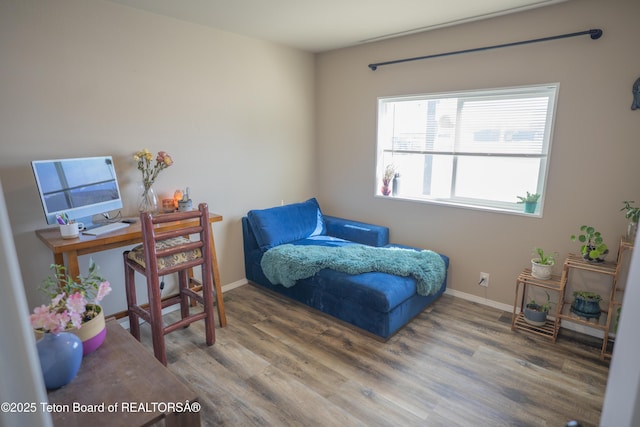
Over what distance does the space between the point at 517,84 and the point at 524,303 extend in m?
1.75

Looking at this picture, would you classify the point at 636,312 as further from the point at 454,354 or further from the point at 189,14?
the point at 189,14

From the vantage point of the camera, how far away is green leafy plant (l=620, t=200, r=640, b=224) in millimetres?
2156

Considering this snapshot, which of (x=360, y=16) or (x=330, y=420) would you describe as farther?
(x=360, y=16)

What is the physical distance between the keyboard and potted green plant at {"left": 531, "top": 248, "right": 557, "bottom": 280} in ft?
9.76

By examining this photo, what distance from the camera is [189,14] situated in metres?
2.63

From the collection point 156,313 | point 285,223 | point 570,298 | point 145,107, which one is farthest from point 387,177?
point 156,313

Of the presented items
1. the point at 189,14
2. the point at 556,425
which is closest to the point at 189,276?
the point at 189,14

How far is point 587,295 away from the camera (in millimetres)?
2441

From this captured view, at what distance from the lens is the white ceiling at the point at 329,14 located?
2418mm

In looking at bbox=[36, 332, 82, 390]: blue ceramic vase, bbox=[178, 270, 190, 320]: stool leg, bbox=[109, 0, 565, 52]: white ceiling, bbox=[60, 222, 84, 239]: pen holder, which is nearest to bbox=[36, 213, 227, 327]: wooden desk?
bbox=[60, 222, 84, 239]: pen holder

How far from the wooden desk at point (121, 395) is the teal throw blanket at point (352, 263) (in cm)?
157

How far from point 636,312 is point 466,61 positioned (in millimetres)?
2961

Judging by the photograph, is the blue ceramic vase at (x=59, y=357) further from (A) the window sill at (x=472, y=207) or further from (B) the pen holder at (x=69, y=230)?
(A) the window sill at (x=472, y=207)

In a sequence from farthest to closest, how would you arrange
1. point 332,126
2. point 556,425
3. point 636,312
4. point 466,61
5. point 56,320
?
1. point 332,126
2. point 466,61
3. point 556,425
4. point 56,320
5. point 636,312
